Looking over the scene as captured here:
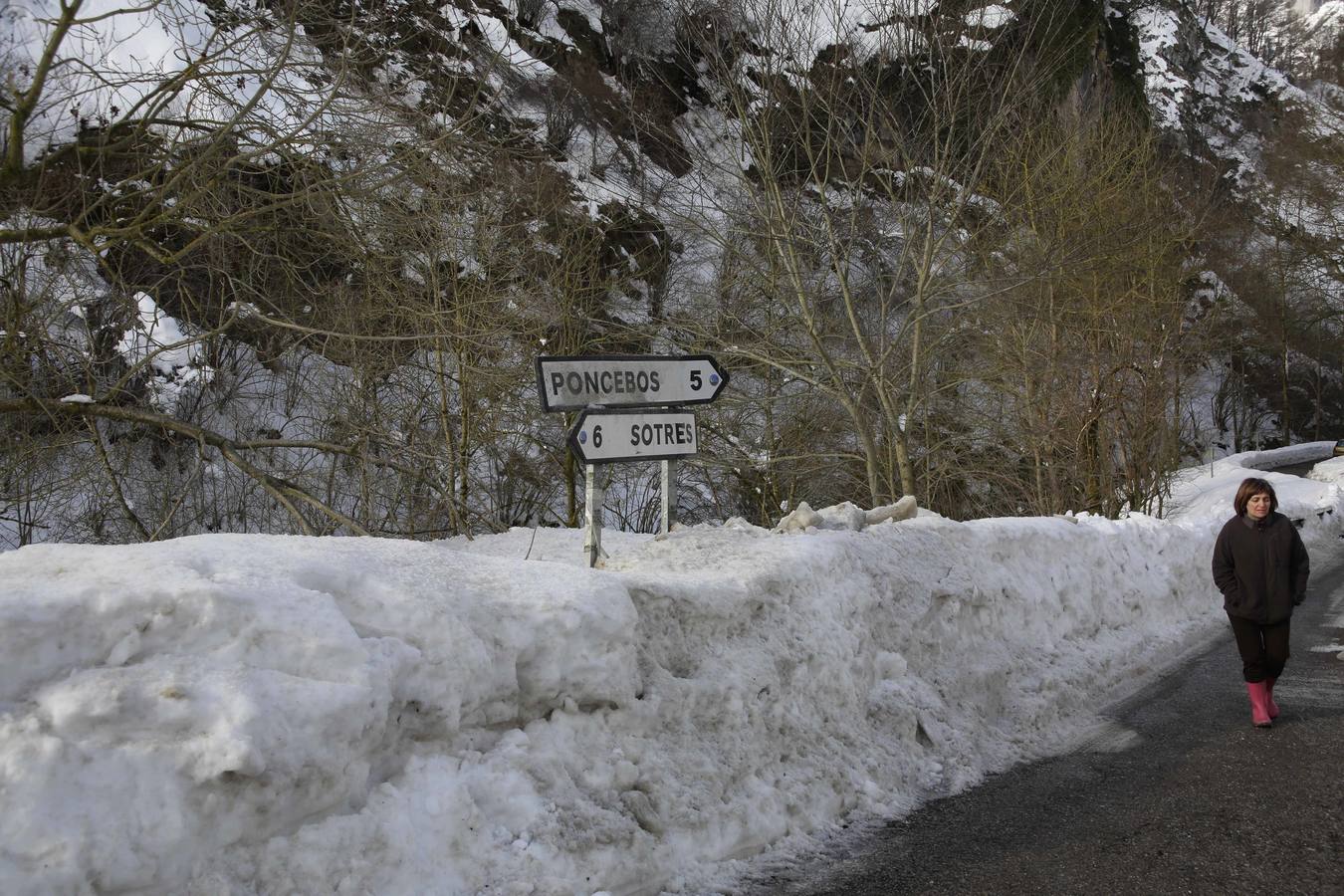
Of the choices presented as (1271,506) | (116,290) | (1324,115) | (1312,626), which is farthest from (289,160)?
(1324,115)

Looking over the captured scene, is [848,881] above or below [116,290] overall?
below

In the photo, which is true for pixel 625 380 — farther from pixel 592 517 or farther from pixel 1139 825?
pixel 1139 825

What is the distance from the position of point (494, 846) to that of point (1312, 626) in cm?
975

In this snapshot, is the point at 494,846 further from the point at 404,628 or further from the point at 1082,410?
the point at 1082,410

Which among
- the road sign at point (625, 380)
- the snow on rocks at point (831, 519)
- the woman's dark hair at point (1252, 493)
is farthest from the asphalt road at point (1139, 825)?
the road sign at point (625, 380)

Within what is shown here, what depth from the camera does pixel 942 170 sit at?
12664mm

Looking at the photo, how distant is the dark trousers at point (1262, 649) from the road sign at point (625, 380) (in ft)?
12.0

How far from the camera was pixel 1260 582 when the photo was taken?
6285 millimetres

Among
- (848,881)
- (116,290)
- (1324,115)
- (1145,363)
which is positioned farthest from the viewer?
(1324,115)

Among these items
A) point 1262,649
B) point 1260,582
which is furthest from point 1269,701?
point 1260,582

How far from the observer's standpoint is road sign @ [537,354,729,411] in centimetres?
557

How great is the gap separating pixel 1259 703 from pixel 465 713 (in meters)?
5.00

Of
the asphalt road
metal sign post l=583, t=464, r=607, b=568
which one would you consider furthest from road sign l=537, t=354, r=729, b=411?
the asphalt road

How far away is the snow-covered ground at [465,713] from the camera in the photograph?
8.93 ft
